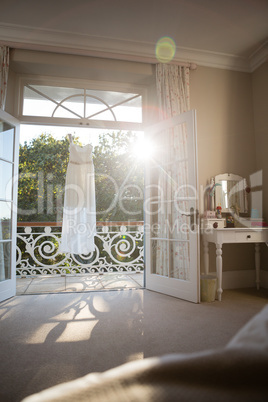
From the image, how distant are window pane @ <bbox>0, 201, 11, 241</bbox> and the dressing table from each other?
220cm

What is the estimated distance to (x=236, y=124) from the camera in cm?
381

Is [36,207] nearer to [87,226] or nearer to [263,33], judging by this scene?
[87,226]

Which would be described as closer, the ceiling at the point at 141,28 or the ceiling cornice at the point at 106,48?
the ceiling at the point at 141,28

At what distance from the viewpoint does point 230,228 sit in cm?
305

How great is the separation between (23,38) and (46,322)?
302 cm

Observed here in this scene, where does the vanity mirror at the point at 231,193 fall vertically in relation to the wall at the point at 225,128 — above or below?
below

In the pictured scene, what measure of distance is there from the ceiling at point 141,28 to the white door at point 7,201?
998 mm

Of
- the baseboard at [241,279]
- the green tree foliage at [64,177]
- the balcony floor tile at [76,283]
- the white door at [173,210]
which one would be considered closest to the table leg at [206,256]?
the white door at [173,210]

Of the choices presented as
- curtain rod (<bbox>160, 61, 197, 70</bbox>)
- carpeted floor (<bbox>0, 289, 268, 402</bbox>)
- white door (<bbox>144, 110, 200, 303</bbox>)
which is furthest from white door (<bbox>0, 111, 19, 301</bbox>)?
curtain rod (<bbox>160, 61, 197, 70</bbox>)

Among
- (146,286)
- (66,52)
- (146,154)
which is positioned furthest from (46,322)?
(66,52)

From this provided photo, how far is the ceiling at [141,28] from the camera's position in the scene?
2.84 m

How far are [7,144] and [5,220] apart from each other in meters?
0.86

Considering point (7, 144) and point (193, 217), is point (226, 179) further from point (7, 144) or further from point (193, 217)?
point (7, 144)

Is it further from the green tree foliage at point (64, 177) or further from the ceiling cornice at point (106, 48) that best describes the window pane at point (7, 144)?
the green tree foliage at point (64, 177)
